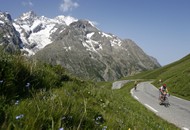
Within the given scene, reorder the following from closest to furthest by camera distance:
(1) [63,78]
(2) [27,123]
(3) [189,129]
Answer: (2) [27,123]
(1) [63,78]
(3) [189,129]

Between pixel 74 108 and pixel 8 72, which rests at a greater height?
pixel 8 72

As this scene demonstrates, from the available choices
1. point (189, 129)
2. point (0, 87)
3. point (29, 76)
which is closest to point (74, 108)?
point (0, 87)

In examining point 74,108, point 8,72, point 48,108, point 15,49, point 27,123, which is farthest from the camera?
point 15,49

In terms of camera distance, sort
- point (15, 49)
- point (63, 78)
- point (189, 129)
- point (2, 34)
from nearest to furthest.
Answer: point (2, 34)
point (15, 49)
point (63, 78)
point (189, 129)

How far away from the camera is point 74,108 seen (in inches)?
162

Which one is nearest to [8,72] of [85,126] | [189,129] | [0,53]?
[0,53]

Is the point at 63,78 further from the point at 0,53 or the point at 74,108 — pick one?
the point at 74,108

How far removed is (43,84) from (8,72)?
1512 mm

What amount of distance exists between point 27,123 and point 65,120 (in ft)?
2.85

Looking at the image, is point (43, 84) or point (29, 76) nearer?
point (29, 76)

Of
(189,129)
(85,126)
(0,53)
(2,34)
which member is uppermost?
(2,34)

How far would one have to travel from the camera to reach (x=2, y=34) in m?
5.72

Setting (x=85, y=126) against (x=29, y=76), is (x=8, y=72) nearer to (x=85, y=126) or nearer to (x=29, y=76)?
(x=29, y=76)

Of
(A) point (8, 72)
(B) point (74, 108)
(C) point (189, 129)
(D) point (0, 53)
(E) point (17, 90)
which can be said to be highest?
(D) point (0, 53)
